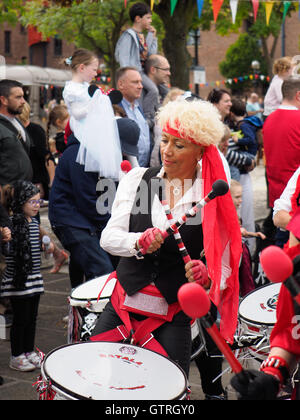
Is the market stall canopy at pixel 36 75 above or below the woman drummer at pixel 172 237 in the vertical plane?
below

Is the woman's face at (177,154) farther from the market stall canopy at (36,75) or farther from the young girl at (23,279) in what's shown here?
the market stall canopy at (36,75)

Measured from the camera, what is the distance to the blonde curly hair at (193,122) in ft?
10.4

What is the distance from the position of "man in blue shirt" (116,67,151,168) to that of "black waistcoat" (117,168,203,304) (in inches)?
116

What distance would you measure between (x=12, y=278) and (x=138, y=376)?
2399mm

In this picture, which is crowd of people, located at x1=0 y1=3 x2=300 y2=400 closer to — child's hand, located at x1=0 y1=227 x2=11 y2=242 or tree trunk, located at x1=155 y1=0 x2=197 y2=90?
child's hand, located at x1=0 y1=227 x2=11 y2=242

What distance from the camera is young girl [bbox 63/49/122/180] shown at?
514 centimetres

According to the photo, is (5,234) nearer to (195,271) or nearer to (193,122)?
(193,122)

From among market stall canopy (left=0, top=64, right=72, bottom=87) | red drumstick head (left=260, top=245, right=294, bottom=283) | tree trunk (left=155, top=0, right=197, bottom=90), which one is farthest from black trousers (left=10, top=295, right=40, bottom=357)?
market stall canopy (left=0, top=64, right=72, bottom=87)

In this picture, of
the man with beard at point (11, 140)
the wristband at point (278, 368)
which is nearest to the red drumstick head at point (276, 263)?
the wristband at point (278, 368)

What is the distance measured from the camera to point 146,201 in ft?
10.6

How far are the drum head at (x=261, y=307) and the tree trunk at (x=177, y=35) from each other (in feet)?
27.9

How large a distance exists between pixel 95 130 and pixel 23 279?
1.27 meters

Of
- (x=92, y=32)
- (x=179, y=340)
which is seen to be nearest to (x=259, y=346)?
(x=179, y=340)
